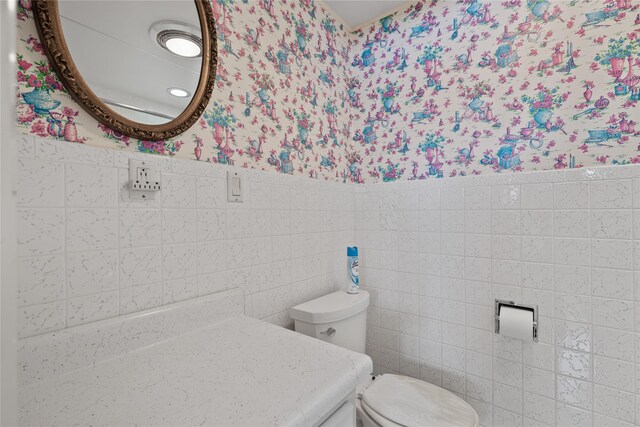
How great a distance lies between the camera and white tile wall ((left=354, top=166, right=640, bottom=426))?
103 cm

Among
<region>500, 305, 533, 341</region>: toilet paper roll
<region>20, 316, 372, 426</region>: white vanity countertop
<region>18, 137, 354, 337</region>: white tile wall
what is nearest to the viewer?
<region>20, 316, 372, 426</region>: white vanity countertop

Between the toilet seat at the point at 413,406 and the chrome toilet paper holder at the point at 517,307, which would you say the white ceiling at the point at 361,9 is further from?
the toilet seat at the point at 413,406

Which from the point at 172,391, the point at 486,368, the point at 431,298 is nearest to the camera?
the point at 172,391

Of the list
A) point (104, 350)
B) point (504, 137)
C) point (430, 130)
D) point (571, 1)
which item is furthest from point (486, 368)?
point (571, 1)

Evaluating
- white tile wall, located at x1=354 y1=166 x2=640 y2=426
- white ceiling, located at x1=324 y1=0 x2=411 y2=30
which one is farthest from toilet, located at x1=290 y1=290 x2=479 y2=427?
white ceiling, located at x1=324 y1=0 x2=411 y2=30

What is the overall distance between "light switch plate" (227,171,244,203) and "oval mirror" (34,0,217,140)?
22 centimetres

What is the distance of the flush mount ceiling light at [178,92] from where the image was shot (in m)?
0.92

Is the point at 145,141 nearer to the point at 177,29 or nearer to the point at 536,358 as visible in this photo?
the point at 177,29

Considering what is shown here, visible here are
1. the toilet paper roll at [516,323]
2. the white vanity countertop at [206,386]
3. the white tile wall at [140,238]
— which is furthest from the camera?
the toilet paper roll at [516,323]

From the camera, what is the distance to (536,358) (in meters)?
1.18

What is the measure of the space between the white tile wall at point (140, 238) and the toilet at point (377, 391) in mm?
139

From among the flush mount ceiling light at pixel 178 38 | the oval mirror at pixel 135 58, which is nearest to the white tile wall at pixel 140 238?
the oval mirror at pixel 135 58

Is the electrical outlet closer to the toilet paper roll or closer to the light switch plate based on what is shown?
the light switch plate

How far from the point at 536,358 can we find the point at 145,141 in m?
1.66
